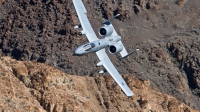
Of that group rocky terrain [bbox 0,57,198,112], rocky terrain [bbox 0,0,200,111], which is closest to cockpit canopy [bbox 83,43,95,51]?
rocky terrain [bbox 0,57,198,112]

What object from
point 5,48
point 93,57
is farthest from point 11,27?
point 93,57

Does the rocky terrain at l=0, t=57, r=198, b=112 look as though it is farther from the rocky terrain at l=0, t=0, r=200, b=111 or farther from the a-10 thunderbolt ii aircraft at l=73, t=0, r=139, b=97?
the rocky terrain at l=0, t=0, r=200, b=111

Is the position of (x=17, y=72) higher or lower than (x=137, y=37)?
higher

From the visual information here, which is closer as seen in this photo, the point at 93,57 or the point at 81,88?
the point at 81,88

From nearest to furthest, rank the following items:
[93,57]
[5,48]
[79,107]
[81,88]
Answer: [79,107]
[81,88]
[93,57]
[5,48]

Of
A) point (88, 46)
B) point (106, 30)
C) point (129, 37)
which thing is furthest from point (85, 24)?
point (129, 37)

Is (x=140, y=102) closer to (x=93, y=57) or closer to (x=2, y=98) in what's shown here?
(x=93, y=57)
